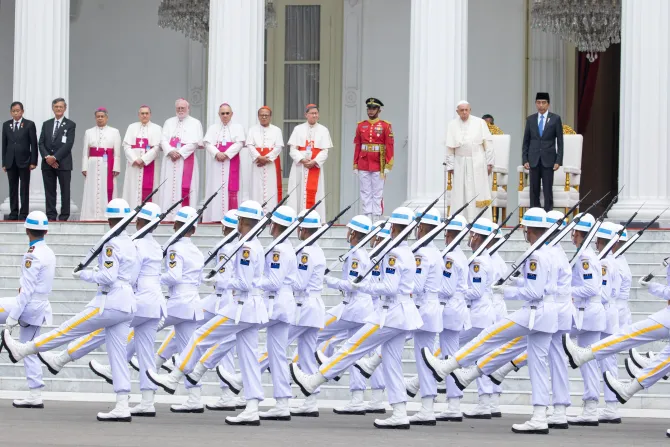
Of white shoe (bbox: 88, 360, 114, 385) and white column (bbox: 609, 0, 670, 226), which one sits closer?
white shoe (bbox: 88, 360, 114, 385)

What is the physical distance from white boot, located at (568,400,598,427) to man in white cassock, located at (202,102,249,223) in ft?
26.7

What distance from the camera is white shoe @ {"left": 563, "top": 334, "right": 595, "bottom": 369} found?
1323 cm

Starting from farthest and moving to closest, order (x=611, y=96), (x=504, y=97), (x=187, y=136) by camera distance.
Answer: (x=611, y=96), (x=504, y=97), (x=187, y=136)

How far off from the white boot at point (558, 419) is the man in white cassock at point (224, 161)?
8552 mm

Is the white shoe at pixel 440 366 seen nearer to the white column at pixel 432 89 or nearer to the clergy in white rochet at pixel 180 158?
the white column at pixel 432 89

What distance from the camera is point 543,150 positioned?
20.4m

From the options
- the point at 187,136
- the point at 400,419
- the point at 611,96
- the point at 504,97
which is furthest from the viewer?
the point at 611,96

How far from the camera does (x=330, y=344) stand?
15.3 metres

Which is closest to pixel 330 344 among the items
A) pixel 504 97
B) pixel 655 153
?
pixel 655 153

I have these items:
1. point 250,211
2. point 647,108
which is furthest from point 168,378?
point 647,108

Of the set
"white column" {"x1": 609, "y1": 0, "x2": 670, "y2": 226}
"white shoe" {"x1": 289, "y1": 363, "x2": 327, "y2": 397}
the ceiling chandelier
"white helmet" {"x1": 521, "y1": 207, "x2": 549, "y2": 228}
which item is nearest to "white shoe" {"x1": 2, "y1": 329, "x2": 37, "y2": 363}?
"white shoe" {"x1": 289, "y1": 363, "x2": 327, "y2": 397}

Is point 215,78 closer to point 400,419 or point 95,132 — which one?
point 95,132

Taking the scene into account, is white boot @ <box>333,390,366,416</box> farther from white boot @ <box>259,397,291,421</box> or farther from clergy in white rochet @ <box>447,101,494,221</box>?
clergy in white rochet @ <box>447,101,494,221</box>

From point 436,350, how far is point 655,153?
6.44 metres
